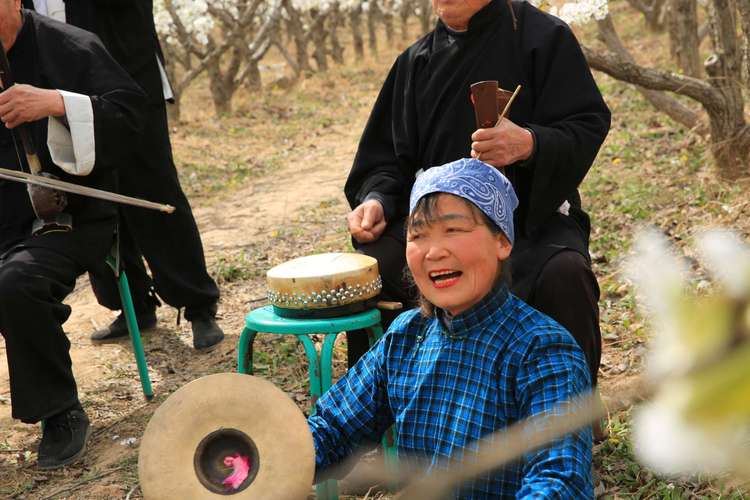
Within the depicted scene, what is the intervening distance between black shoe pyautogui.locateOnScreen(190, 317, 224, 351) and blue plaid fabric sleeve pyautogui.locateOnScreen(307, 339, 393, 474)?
7.25ft

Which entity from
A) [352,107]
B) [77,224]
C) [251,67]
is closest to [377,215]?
[77,224]

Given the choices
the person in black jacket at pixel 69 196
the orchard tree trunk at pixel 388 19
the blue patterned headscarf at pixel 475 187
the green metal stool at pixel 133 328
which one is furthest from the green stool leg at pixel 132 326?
the orchard tree trunk at pixel 388 19

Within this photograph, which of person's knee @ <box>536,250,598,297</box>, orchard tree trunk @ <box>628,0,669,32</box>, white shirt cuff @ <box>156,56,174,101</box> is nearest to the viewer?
person's knee @ <box>536,250,598,297</box>

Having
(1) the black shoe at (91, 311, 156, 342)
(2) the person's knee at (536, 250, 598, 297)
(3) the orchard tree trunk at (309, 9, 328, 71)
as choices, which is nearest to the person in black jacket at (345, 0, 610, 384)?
(2) the person's knee at (536, 250, 598, 297)

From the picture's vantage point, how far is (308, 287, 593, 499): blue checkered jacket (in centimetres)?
210

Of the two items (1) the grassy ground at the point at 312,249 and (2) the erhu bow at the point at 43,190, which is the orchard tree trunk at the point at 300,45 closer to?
(1) the grassy ground at the point at 312,249

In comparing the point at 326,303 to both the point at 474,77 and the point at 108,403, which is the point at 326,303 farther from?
the point at 108,403

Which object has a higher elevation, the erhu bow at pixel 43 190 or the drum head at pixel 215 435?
the erhu bow at pixel 43 190

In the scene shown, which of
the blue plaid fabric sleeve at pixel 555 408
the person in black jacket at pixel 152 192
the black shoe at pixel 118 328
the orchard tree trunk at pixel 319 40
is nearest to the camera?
the blue plaid fabric sleeve at pixel 555 408

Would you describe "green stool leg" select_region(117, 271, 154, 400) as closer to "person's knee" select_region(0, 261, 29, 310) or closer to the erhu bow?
the erhu bow

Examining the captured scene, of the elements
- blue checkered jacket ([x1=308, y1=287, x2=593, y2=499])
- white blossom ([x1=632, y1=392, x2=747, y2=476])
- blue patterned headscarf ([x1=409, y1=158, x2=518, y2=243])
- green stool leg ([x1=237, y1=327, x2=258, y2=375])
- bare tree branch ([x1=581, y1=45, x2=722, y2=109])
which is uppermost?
white blossom ([x1=632, y1=392, x2=747, y2=476])

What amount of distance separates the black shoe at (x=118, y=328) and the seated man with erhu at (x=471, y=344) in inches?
109

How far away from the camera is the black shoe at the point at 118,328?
16.1 feet

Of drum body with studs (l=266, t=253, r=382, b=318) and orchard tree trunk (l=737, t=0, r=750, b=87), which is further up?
orchard tree trunk (l=737, t=0, r=750, b=87)
